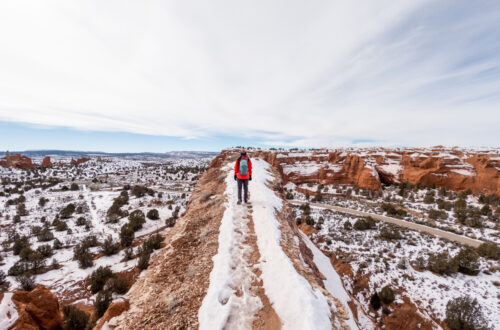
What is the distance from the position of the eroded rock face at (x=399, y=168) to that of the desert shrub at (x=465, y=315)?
28601 mm

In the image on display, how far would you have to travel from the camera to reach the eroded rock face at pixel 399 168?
28.2 m

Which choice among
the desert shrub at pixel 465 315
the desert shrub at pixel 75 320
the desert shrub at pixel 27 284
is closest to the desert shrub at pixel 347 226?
the desert shrub at pixel 465 315

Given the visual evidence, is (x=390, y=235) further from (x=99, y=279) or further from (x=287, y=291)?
(x=99, y=279)

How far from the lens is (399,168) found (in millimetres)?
35906

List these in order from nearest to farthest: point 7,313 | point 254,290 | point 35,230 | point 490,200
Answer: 1. point 254,290
2. point 7,313
3. point 35,230
4. point 490,200

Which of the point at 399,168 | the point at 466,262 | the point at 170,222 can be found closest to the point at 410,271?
the point at 466,262

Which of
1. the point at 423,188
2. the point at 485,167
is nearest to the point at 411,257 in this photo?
the point at 423,188

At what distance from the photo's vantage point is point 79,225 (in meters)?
17.2

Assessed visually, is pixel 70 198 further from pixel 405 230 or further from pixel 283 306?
pixel 405 230

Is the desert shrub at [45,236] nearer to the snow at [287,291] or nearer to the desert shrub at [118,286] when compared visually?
the desert shrub at [118,286]

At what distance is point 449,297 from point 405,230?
7.44 meters

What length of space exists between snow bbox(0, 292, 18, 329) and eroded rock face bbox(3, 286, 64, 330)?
0.07m

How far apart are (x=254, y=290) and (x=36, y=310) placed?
5395mm

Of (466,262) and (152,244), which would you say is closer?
(466,262)
